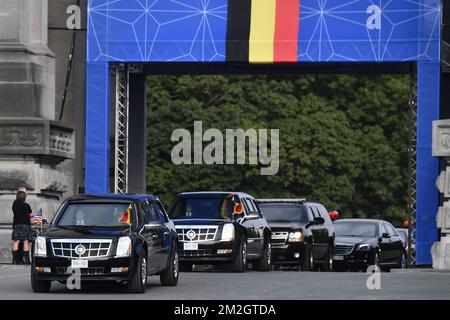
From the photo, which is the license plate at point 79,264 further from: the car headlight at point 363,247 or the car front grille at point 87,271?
the car headlight at point 363,247

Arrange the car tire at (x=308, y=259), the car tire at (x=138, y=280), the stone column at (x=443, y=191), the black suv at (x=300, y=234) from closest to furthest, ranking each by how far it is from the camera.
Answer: the car tire at (x=138, y=280) → the stone column at (x=443, y=191) → the black suv at (x=300, y=234) → the car tire at (x=308, y=259)

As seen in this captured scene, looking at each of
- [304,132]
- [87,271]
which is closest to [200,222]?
[87,271]

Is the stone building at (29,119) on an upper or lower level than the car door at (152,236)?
upper

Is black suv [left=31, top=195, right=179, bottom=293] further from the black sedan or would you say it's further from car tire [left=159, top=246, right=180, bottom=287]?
the black sedan

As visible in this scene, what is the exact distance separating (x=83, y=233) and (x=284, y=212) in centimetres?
1366

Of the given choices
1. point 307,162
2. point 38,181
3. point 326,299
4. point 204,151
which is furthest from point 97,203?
point 307,162

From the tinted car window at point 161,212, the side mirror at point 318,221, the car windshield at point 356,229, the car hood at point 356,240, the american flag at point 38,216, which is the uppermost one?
the tinted car window at point 161,212

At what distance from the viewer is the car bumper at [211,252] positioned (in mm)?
29969

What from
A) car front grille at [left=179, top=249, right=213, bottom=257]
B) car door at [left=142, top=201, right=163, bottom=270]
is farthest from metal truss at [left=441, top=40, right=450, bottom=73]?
car door at [left=142, top=201, right=163, bottom=270]

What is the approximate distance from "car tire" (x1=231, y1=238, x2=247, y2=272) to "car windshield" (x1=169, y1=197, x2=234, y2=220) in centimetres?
62

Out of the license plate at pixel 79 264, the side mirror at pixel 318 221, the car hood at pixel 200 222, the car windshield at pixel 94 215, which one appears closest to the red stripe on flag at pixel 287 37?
the side mirror at pixel 318 221

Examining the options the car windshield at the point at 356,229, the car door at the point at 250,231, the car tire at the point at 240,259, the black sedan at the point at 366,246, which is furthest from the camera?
the car windshield at the point at 356,229

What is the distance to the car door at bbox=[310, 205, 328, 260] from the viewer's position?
35156 millimetres

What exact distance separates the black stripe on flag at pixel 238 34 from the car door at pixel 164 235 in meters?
14.2
